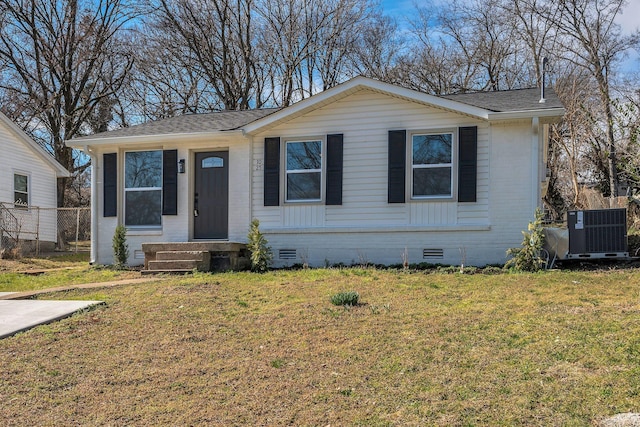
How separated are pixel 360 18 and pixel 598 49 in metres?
10.6

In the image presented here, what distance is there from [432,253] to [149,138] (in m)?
6.51

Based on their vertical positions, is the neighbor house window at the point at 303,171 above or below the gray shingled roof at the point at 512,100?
below

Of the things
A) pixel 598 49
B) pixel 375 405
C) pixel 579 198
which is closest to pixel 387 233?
pixel 375 405

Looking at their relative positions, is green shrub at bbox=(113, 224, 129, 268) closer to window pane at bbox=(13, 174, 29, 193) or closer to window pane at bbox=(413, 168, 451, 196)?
window pane at bbox=(413, 168, 451, 196)

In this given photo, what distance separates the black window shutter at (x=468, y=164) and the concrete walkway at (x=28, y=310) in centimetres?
658

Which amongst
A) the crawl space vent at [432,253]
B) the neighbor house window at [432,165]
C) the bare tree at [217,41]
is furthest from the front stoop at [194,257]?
the bare tree at [217,41]

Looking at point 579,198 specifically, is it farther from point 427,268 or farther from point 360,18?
point 360,18

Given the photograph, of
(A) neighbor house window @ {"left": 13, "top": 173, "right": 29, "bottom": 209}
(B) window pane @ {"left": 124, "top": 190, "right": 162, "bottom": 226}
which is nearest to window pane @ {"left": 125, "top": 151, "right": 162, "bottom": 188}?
(B) window pane @ {"left": 124, "top": 190, "right": 162, "bottom": 226}

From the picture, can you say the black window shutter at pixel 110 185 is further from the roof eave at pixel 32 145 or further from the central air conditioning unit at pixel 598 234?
Answer: the central air conditioning unit at pixel 598 234

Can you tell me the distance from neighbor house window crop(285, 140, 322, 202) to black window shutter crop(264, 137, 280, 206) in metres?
0.21

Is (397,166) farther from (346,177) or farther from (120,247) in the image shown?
(120,247)

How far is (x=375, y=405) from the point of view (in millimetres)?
3941

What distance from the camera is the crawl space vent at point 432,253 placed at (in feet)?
34.0

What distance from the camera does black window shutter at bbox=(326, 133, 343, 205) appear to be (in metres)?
10.9
